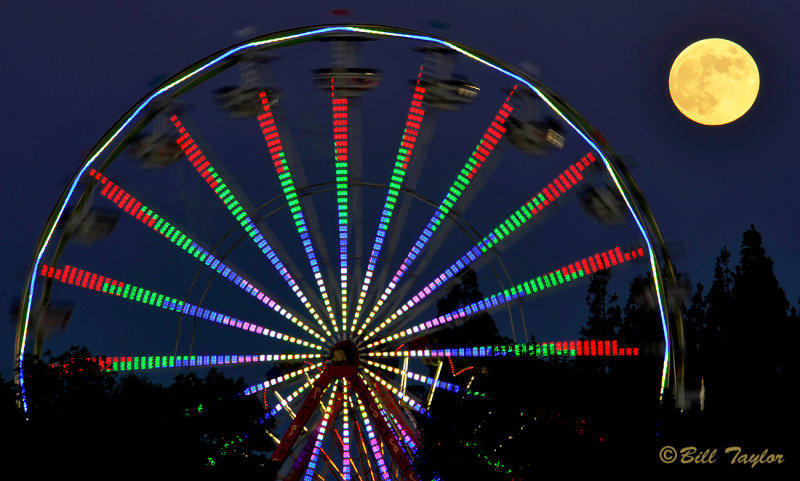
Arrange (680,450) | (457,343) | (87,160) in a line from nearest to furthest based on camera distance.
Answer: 1. (680,450)
2. (87,160)
3. (457,343)

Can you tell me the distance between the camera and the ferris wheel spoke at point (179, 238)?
21422 mm

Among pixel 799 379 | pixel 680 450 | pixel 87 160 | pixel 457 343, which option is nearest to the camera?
pixel 680 450

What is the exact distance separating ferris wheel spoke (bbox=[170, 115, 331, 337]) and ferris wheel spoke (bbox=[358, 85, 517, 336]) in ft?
4.20

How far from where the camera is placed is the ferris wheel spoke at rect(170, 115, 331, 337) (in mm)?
21359

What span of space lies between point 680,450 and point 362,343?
591 cm

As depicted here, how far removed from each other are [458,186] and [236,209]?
13.3 feet

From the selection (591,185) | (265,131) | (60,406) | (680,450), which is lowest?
(680,450)

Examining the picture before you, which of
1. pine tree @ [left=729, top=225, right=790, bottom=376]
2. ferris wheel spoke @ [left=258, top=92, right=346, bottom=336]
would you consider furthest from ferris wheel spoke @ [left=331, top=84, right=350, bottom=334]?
pine tree @ [left=729, top=225, right=790, bottom=376]

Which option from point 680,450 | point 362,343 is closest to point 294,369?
point 362,343

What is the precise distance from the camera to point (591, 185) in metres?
21.3

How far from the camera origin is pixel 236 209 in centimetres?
2150

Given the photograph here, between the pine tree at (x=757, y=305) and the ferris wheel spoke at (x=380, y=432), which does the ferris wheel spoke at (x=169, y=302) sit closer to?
the ferris wheel spoke at (x=380, y=432)

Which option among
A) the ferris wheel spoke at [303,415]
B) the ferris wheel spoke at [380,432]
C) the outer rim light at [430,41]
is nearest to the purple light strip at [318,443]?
the ferris wheel spoke at [303,415]

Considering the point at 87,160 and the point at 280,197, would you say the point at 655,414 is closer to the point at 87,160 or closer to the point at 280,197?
the point at 280,197
